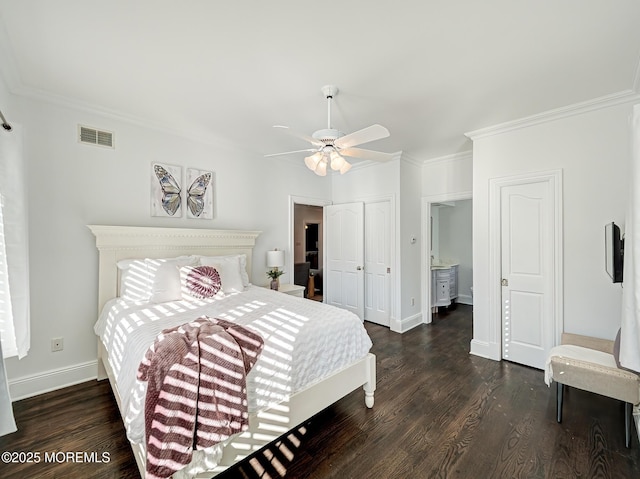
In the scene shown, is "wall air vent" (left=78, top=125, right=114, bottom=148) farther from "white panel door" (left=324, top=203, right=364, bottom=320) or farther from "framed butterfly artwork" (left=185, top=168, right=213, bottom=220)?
"white panel door" (left=324, top=203, right=364, bottom=320)

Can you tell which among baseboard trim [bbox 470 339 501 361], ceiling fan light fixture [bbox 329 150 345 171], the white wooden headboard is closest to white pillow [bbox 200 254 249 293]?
the white wooden headboard

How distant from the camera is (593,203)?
8.71 feet

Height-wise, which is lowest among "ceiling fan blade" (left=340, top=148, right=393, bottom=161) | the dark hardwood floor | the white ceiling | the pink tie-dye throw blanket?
the dark hardwood floor

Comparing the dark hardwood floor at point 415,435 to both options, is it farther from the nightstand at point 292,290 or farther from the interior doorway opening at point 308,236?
the interior doorway opening at point 308,236

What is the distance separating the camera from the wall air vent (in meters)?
2.74

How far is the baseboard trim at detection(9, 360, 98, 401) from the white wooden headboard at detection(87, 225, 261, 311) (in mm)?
595

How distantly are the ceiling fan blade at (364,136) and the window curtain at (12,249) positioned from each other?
7.23 feet

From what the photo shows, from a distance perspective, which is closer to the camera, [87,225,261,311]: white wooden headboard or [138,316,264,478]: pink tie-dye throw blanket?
[138,316,264,478]: pink tie-dye throw blanket

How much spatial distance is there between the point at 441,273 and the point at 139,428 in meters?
→ 4.93

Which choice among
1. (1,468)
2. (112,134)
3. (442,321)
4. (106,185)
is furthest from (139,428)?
Result: (442,321)

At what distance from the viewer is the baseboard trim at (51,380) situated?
2404 millimetres

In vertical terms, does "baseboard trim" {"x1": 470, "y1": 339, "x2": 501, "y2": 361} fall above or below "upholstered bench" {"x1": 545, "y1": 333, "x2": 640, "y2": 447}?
below

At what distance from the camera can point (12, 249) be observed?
1.80 metres

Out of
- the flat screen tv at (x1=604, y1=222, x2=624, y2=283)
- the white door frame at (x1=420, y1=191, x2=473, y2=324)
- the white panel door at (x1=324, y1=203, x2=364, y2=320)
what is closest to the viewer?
the flat screen tv at (x1=604, y1=222, x2=624, y2=283)
